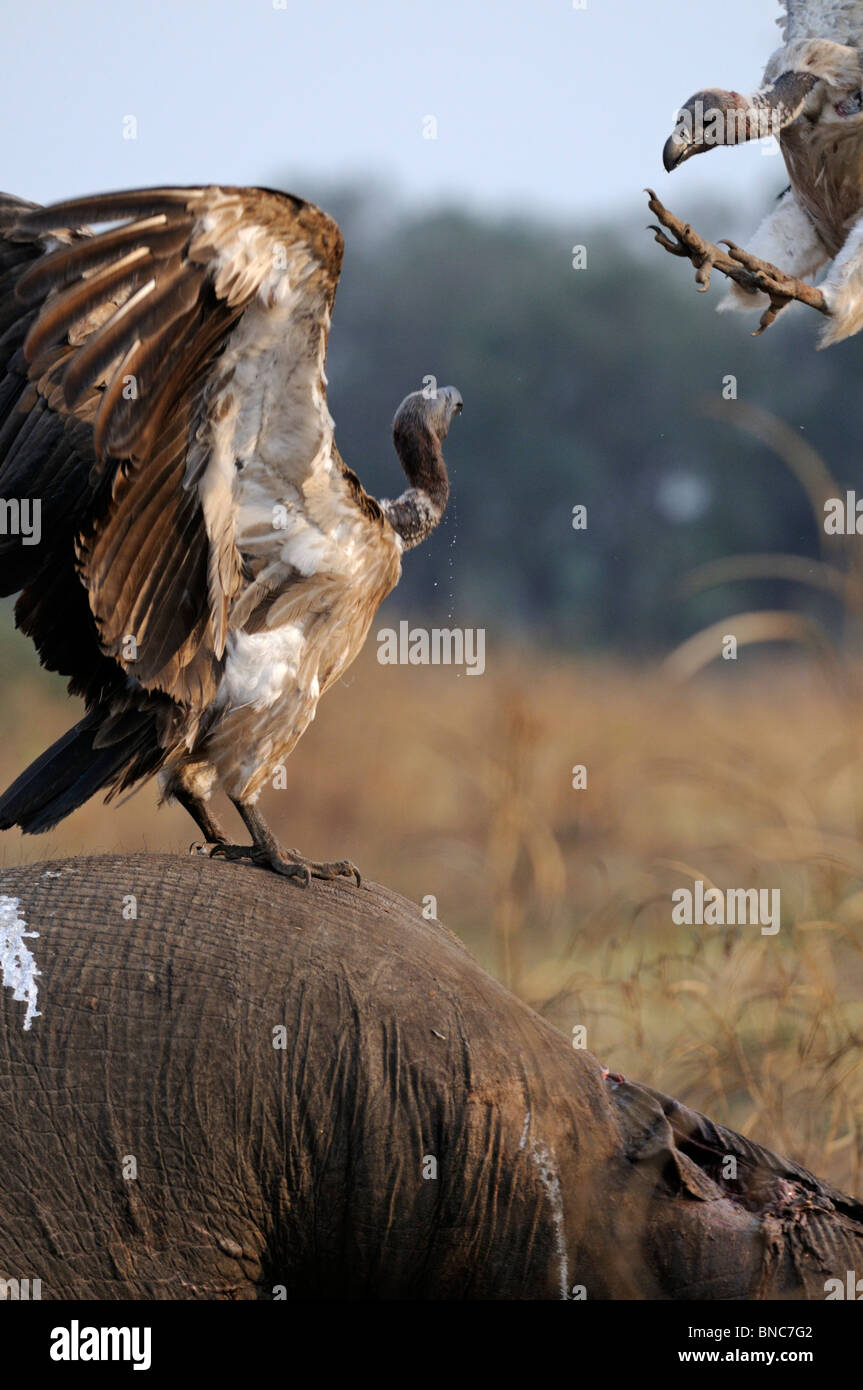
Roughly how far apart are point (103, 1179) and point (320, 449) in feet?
5.85

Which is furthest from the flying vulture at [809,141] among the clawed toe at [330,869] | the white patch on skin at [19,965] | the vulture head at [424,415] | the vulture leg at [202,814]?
the white patch on skin at [19,965]

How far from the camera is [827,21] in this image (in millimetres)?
4691

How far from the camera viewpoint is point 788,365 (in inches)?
1048

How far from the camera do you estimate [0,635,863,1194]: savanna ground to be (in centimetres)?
514

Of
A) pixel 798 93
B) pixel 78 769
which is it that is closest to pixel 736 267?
pixel 798 93

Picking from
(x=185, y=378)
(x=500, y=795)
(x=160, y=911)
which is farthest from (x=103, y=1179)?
(x=500, y=795)

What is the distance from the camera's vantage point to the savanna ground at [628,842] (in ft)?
16.9

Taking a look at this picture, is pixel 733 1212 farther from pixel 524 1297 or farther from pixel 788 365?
pixel 788 365

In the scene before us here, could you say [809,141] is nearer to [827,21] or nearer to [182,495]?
[827,21]

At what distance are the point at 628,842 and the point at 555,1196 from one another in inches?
312

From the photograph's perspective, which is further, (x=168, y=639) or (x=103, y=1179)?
(x=168, y=639)

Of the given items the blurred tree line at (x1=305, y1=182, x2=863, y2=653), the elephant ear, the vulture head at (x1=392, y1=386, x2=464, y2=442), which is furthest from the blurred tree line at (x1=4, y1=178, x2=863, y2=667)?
the elephant ear

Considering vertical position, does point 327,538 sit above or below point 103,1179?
above

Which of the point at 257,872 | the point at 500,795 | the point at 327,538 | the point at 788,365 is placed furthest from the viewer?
the point at 788,365
